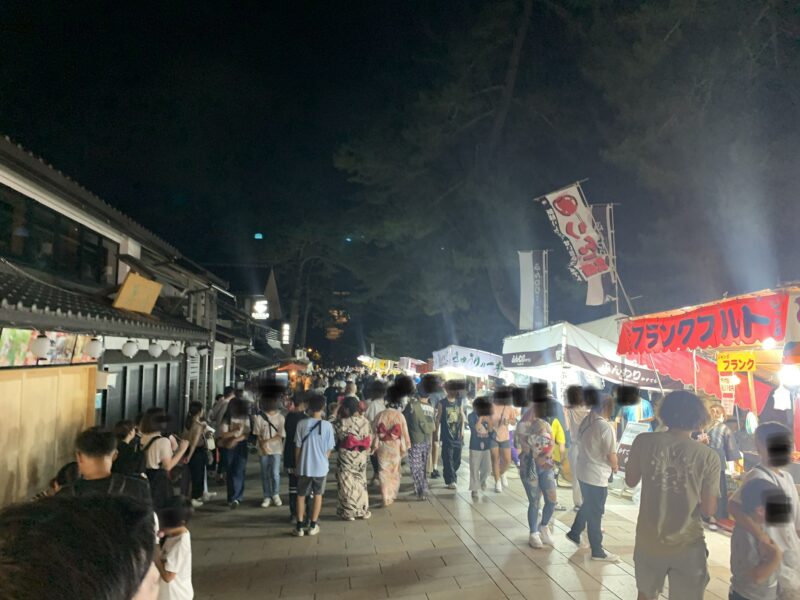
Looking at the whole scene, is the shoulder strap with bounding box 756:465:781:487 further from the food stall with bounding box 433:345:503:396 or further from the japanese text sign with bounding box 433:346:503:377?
the japanese text sign with bounding box 433:346:503:377

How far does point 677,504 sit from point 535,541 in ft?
11.5

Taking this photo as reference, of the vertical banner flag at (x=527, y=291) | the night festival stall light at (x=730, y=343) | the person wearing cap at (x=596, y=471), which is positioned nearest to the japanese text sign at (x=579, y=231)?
the night festival stall light at (x=730, y=343)

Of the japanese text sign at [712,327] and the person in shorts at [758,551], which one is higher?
the japanese text sign at [712,327]

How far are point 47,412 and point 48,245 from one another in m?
2.62

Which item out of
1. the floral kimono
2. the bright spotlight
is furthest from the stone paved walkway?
the bright spotlight

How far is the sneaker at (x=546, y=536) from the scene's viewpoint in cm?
725

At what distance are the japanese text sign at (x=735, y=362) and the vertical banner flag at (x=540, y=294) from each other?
654 centimetres

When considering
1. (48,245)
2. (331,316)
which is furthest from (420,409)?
(331,316)

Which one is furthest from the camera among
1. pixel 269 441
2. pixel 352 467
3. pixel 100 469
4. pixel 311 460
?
pixel 269 441

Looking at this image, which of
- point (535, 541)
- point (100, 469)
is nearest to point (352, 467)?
point (535, 541)

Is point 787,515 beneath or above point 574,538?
above

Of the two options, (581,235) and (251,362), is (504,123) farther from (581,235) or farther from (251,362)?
(251,362)

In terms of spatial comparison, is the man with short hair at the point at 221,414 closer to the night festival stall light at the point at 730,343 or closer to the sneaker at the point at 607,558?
the sneaker at the point at 607,558

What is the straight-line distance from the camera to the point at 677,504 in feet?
13.3
